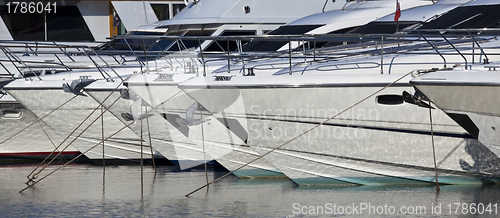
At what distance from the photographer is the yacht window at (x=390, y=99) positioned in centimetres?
→ 718

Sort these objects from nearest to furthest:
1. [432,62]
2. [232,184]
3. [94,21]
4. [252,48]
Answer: [432,62] < [232,184] < [252,48] < [94,21]

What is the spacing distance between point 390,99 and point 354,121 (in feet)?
1.74

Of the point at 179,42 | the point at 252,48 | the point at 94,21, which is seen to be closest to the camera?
the point at 252,48

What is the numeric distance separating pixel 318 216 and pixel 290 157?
5.03 ft

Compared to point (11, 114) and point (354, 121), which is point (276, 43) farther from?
point (11, 114)

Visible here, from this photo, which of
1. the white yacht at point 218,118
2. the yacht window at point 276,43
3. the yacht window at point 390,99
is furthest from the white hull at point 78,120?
the yacht window at point 390,99

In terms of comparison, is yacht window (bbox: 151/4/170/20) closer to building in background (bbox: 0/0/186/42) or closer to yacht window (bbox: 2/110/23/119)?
building in background (bbox: 0/0/186/42)

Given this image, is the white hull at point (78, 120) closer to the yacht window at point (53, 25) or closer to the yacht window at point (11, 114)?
the yacht window at point (11, 114)

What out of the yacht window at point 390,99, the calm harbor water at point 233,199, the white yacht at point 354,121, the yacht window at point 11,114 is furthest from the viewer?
the yacht window at point 11,114

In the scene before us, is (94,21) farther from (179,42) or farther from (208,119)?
(208,119)

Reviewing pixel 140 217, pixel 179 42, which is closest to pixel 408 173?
pixel 140 217

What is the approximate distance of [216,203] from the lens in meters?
7.64

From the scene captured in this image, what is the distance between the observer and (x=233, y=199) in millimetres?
7867

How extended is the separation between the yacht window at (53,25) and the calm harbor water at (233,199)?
9656 mm
